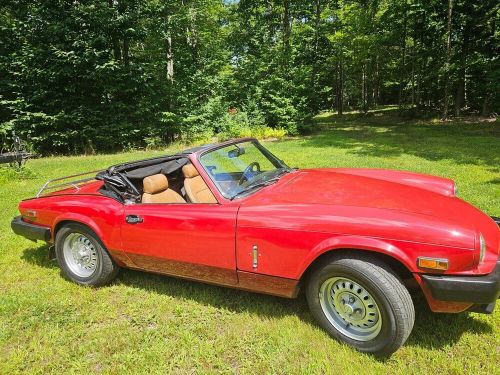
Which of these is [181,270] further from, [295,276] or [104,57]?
[104,57]

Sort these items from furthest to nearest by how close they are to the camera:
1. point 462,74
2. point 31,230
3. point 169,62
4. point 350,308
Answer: point 462,74
point 169,62
point 31,230
point 350,308

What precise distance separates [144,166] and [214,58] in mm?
18319

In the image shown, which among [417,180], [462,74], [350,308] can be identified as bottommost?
[350,308]

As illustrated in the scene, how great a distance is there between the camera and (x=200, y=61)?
65.8 feet

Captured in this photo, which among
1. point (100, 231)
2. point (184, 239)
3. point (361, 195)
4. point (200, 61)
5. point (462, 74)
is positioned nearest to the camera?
point (361, 195)

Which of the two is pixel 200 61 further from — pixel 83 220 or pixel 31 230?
pixel 83 220

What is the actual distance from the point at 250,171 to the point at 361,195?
45.4 inches

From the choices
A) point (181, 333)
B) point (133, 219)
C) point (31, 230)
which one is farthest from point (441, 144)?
point (31, 230)

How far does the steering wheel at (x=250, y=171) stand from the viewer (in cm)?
347

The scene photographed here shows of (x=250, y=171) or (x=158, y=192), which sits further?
(x=158, y=192)

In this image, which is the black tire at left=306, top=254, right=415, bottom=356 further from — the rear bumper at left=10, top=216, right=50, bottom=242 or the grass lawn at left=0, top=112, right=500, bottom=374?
the rear bumper at left=10, top=216, right=50, bottom=242

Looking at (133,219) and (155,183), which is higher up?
(155,183)

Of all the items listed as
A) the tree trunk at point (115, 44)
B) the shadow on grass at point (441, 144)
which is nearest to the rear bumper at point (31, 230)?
the shadow on grass at point (441, 144)

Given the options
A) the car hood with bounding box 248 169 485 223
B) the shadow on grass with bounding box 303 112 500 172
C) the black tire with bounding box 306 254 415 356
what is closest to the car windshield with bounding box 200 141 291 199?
the car hood with bounding box 248 169 485 223
